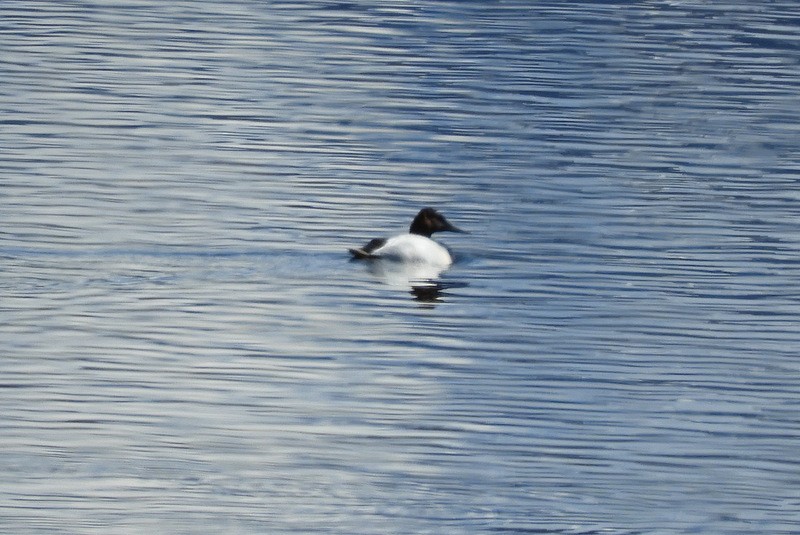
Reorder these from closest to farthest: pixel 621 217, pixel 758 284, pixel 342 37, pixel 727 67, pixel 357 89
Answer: pixel 758 284 < pixel 621 217 < pixel 357 89 < pixel 727 67 < pixel 342 37

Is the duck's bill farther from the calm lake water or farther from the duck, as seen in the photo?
the duck

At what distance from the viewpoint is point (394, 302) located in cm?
1739

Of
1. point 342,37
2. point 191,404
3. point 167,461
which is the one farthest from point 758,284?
point 342,37

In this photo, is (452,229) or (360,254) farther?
(452,229)

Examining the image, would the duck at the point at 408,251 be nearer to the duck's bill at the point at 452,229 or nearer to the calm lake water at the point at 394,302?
the calm lake water at the point at 394,302

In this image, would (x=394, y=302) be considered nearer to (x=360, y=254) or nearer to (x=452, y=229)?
(x=360, y=254)

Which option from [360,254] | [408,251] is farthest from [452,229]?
[360,254]

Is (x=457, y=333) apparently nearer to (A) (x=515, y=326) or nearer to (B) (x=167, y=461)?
(A) (x=515, y=326)

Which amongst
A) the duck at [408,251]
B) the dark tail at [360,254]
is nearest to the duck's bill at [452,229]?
the duck at [408,251]

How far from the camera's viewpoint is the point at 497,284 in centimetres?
1820

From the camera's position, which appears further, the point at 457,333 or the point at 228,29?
the point at 228,29

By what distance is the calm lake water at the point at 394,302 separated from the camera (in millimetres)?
11867

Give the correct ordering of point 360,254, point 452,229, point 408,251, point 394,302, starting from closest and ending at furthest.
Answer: point 394,302 < point 360,254 < point 408,251 < point 452,229

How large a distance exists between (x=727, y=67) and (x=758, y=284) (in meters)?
18.2
